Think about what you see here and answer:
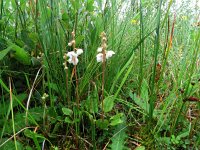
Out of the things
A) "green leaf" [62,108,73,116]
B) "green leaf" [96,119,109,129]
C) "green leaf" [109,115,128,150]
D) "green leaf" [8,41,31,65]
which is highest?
"green leaf" [8,41,31,65]

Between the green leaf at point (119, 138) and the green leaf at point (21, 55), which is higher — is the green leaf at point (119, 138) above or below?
below

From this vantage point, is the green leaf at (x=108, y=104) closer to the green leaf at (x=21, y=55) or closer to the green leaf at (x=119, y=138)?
the green leaf at (x=119, y=138)

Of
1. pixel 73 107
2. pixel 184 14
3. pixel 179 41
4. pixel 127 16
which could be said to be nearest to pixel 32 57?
pixel 73 107

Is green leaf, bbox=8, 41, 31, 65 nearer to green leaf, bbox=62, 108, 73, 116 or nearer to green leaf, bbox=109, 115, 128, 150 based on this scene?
green leaf, bbox=62, 108, 73, 116

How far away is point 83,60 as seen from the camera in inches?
49.9

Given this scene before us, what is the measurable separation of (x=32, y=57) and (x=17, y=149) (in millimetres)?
404

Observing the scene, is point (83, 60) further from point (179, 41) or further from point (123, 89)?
point (179, 41)

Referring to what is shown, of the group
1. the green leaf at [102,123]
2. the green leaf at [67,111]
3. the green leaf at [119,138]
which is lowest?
the green leaf at [119,138]

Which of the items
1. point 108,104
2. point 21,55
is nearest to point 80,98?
point 108,104

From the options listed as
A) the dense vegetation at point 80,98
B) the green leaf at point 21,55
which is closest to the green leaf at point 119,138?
the dense vegetation at point 80,98

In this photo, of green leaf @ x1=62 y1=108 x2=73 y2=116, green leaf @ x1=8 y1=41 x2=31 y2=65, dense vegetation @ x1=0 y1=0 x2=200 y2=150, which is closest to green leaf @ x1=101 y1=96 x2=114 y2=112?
dense vegetation @ x1=0 y1=0 x2=200 y2=150

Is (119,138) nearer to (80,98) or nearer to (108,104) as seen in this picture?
(108,104)

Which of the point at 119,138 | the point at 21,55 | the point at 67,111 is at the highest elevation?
the point at 21,55

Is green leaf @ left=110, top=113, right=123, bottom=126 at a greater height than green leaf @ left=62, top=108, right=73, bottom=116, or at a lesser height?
lesser
